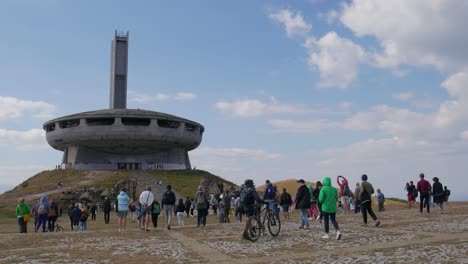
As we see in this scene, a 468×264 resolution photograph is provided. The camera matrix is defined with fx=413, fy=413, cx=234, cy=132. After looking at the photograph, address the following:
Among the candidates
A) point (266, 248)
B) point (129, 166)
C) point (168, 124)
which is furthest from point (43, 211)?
point (129, 166)

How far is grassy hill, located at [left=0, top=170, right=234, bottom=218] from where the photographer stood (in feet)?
148

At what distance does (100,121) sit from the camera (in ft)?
219

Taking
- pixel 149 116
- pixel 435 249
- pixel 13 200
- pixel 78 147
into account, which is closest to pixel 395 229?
pixel 435 249

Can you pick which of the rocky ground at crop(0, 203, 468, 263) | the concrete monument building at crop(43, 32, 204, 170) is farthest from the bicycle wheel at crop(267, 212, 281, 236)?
the concrete monument building at crop(43, 32, 204, 170)

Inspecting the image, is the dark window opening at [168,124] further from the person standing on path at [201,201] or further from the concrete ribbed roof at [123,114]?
the person standing on path at [201,201]

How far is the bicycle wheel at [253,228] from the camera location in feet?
37.7

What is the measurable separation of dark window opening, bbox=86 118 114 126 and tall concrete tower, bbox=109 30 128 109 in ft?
28.1

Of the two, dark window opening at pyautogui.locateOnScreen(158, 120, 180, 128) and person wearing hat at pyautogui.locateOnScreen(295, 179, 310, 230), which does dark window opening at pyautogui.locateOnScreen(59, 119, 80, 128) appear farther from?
person wearing hat at pyautogui.locateOnScreen(295, 179, 310, 230)

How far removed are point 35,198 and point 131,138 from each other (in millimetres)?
25142

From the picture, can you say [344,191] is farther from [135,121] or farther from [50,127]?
[50,127]

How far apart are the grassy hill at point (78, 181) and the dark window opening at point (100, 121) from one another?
10.0 meters

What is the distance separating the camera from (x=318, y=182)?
18328 mm

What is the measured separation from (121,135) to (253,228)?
56.7 metres

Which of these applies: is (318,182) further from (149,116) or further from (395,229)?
(149,116)
